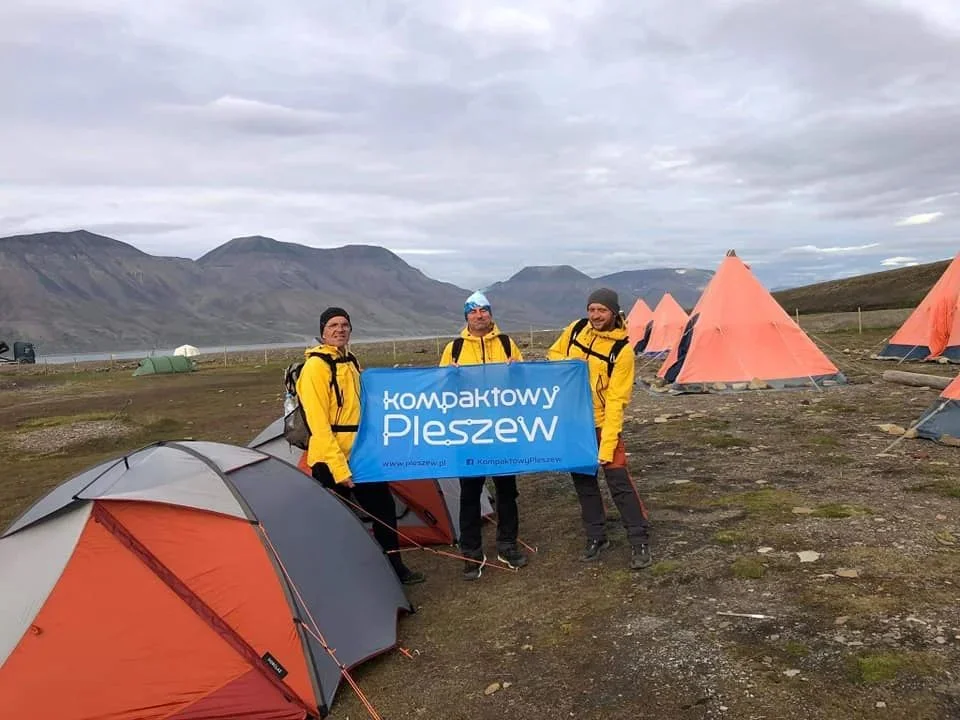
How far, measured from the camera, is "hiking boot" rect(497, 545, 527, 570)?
6.95 m

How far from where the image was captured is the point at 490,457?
21.7ft

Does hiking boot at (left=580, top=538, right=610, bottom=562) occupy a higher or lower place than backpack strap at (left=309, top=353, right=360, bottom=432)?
lower

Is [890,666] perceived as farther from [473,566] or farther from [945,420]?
[945,420]

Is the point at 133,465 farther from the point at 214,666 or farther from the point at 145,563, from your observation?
the point at 214,666

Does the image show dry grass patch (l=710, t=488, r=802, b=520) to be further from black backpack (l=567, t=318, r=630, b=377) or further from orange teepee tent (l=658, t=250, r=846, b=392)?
orange teepee tent (l=658, t=250, r=846, b=392)

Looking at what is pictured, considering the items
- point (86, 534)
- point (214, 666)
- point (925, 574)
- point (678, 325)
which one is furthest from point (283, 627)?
point (678, 325)

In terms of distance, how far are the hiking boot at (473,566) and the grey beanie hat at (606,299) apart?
2.70 meters

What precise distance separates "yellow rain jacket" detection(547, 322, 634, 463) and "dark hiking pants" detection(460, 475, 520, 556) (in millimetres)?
1005

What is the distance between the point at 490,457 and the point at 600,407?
1.15 m

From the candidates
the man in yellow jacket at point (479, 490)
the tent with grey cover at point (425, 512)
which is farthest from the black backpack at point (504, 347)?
the tent with grey cover at point (425, 512)

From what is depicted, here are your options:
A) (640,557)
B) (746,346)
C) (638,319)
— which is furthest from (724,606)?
(638,319)

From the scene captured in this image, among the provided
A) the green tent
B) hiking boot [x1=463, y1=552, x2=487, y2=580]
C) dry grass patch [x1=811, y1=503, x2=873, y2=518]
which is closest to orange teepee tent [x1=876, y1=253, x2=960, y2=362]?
dry grass patch [x1=811, y1=503, x2=873, y2=518]

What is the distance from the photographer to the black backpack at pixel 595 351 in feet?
21.7

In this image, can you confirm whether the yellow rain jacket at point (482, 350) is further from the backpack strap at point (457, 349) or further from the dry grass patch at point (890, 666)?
the dry grass patch at point (890, 666)
